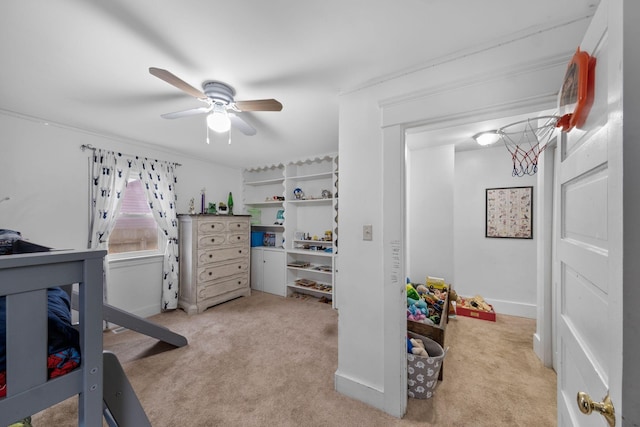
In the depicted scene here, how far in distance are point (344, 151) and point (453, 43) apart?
0.87 metres

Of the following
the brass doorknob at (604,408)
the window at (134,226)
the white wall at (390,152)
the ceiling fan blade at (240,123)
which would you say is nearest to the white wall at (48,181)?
the window at (134,226)

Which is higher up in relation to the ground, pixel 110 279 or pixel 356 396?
pixel 110 279

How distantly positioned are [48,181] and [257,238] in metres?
2.66

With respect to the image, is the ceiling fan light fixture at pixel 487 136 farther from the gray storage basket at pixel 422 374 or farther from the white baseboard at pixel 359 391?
the white baseboard at pixel 359 391

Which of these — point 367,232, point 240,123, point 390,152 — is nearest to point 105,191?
point 240,123

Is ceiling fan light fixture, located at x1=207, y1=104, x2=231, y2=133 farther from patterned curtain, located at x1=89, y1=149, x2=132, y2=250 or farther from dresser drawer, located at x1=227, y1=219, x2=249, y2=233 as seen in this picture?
dresser drawer, located at x1=227, y1=219, x2=249, y2=233

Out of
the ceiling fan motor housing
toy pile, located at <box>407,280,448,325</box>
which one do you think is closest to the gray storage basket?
toy pile, located at <box>407,280,448,325</box>

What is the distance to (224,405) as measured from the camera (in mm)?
1600

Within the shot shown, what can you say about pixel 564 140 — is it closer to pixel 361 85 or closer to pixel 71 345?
pixel 361 85

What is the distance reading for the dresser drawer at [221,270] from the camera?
321 cm

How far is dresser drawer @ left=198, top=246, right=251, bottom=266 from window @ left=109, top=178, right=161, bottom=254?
71 centimetres

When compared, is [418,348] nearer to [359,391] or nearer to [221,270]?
[359,391]

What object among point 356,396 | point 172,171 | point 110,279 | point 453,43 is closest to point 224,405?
point 356,396

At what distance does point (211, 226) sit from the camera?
3348mm
